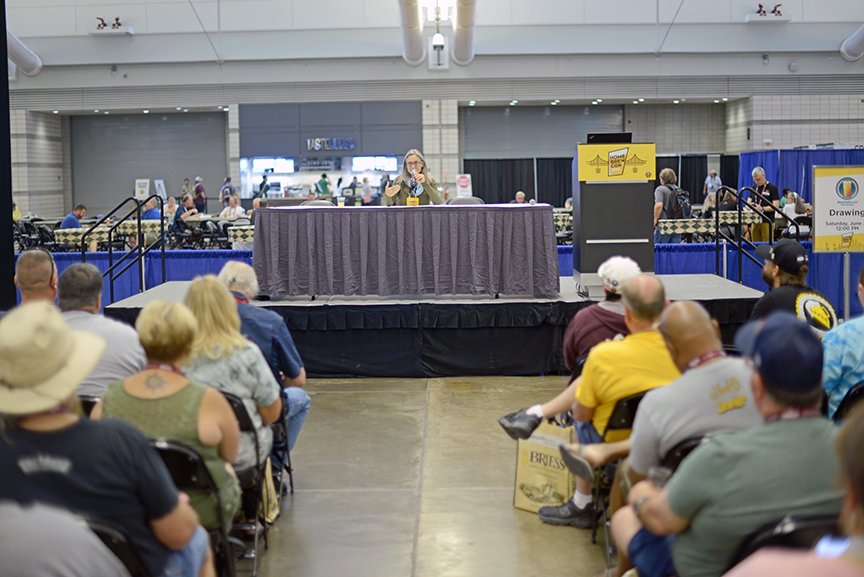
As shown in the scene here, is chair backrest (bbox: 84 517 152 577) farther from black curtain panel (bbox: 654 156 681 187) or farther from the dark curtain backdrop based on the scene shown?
the dark curtain backdrop

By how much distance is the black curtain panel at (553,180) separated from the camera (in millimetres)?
21891

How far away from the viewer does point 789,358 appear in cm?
251

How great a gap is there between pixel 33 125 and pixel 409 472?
19459 mm

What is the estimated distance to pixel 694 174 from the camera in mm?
21859

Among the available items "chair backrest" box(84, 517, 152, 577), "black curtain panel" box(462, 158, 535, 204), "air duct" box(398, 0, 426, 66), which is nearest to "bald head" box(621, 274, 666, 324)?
"chair backrest" box(84, 517, 152, 577)

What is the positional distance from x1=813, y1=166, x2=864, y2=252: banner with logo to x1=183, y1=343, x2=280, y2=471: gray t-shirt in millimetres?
6485

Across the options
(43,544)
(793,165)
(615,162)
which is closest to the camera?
(43,544)

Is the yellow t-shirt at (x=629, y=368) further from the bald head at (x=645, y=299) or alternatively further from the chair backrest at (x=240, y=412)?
the chair backrest at (x=240, y=412)

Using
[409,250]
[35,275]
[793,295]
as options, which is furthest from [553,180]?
[35,275]

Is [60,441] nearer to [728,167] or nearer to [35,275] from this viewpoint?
[35,275]

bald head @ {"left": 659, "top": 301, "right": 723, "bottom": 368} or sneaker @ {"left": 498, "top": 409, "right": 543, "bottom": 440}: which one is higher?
bald head @ {"left": 659, "top": 301, "right": 723, "bottom": 368}

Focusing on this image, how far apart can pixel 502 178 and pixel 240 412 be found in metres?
18.1

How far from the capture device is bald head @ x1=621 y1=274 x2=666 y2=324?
4055mm

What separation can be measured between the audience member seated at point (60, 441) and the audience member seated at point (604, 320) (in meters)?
2.65
